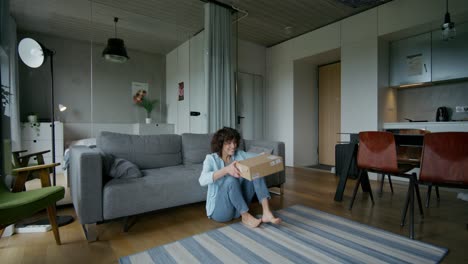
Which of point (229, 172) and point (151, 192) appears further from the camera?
point (151, 192)

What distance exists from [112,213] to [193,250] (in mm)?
728

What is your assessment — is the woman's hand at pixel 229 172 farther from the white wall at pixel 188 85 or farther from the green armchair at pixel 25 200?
the white wall at pixel 188 85

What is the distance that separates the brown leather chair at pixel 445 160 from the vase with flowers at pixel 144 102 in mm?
3044

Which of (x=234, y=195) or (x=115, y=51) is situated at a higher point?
(x=115, y=51)

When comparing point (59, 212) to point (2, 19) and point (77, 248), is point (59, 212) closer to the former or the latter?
point (77, 248)

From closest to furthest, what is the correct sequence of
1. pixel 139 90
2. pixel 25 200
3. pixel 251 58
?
pixel 25 200 → pixel 139 90 → pixel 251 58

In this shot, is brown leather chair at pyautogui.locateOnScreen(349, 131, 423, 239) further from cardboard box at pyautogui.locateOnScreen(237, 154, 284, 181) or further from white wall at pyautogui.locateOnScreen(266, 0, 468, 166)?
white wall at pyautogui.locateOnScreen(266, 0, 468, 166)

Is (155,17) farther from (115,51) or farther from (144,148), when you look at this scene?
(144,148)

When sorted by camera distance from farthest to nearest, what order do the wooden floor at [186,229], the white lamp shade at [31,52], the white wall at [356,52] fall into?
1. the white wall at [356,52]
2. the white lamp shade at [31,52]
3. the wooden floor at [186,229]

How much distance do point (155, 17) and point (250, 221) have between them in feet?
11.1

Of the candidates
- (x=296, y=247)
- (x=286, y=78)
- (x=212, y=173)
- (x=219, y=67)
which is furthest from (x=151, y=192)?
(x=286, y=78)

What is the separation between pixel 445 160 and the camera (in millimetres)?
1886

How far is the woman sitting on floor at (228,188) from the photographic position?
1.96 metres

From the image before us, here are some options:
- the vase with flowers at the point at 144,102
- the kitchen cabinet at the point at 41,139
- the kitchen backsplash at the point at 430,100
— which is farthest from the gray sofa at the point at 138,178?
the kitchen backsplash at the point at 430,100
